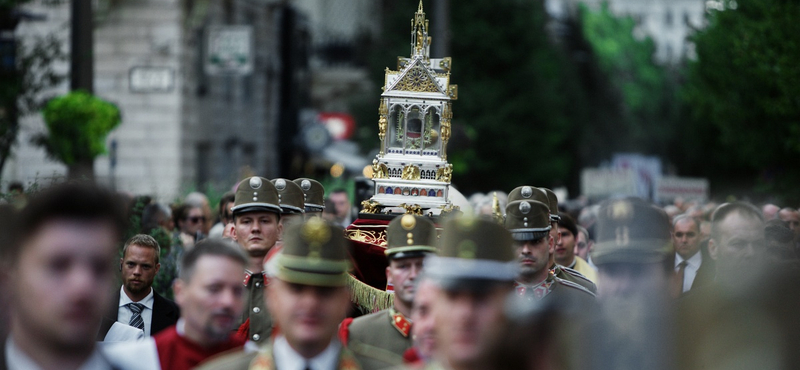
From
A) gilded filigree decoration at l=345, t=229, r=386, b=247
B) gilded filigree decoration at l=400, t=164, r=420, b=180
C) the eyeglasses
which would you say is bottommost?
gilded filigree decoration at l=345, t=229, r=386, b=247

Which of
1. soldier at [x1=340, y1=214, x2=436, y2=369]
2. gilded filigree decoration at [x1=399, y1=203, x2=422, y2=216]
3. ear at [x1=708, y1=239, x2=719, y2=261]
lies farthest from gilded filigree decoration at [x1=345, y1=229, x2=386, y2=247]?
ear at [x1=708, y1=239, x2=719, y2=261]

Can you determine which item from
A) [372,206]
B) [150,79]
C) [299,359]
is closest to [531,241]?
[372,206]

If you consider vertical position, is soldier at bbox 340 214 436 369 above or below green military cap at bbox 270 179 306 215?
below

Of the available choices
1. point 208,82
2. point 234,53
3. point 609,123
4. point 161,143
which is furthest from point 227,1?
point 609,123

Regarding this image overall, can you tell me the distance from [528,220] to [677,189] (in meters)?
17.9

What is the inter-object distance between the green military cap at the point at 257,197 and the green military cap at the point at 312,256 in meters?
2.92

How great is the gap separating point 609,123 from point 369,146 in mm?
30103

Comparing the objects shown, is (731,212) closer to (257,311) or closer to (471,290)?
(257,311)

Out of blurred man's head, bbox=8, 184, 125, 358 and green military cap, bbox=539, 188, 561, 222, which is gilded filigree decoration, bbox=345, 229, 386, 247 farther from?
blurred man's head, bbox=8, 184, 125, 358

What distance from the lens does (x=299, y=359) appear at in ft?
15.0

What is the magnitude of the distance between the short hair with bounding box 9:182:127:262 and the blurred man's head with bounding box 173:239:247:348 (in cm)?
80

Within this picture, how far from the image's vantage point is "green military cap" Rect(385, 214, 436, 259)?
611cm

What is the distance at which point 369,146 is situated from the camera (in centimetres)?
3831

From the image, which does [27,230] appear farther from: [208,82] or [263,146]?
[263,146]
